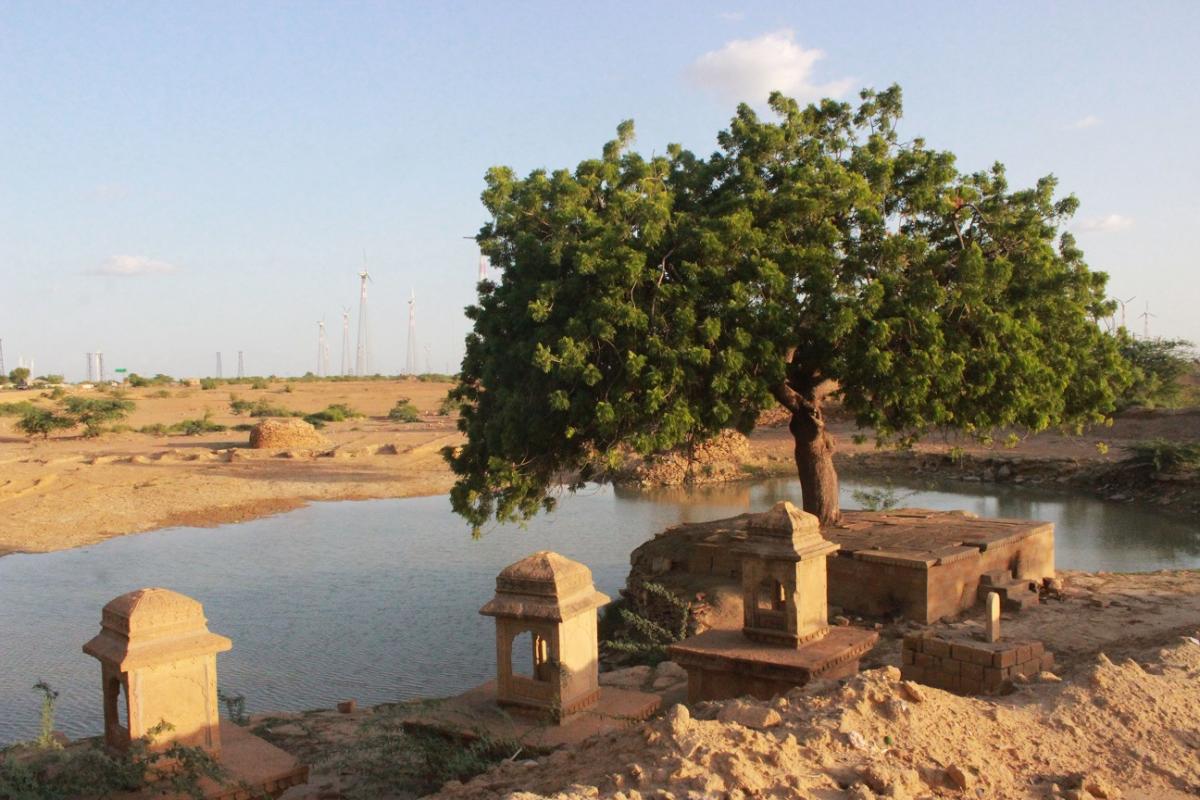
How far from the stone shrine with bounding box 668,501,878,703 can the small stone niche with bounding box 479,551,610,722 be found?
48.9 inches

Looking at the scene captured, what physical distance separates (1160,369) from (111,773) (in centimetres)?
3973

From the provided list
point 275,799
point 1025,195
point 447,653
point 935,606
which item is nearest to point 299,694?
point 447,653

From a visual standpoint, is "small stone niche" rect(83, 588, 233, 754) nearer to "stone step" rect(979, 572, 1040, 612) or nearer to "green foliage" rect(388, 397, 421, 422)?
"stone step" rect(979, 572, 1040, 612)

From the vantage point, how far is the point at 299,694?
10.9 metres

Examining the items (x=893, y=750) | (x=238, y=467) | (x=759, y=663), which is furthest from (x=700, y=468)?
(x=893, y=750)

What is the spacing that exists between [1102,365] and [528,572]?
9.17m

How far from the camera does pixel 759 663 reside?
26.7ft

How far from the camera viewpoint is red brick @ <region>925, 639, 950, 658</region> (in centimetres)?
760

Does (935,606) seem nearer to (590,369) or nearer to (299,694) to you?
(590,369)

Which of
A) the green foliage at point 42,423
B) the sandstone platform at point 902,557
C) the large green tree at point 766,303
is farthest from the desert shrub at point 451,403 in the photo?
the green foliage at point 42,423

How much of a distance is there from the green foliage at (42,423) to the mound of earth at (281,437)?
9628 millimetres

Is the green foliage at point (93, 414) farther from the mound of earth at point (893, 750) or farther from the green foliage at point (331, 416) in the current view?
the mound of earth at point (893, 750)

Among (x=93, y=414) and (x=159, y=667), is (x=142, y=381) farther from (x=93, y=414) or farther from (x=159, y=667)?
(x=159, y=667)

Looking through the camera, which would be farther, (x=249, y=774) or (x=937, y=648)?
(x=937, y=648)
